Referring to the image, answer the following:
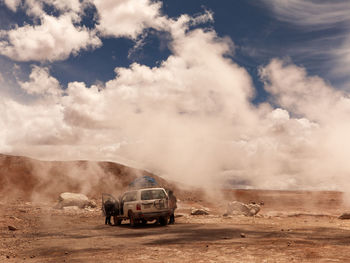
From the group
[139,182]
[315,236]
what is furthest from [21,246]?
[139,182]

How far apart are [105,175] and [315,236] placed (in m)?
68.0

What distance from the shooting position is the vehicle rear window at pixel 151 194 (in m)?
17.2

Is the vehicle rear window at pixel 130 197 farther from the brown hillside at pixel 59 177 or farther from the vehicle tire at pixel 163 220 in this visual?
the brown hillside at pixel 59 177

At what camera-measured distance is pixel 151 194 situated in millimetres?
17328

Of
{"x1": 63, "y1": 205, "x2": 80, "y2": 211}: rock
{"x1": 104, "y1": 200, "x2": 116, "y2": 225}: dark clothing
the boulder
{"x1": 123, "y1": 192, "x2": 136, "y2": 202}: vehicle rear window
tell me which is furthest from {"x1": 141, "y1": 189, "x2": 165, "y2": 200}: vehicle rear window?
{"x1": 63, "y1": 205, "x2": 80, "y2": 211}: rock

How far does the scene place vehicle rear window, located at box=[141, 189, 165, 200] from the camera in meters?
17.2

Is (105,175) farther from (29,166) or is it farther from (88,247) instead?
(88,247)

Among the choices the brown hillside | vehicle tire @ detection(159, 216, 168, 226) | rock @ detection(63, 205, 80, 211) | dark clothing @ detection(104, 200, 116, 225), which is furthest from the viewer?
the brown hillside

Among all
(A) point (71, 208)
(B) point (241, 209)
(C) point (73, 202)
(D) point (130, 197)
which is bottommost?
(B) point (241, 209)

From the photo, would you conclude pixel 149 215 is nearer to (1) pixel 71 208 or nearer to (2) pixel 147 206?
(2) pixel 147 206

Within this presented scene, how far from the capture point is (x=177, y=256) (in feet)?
28.4

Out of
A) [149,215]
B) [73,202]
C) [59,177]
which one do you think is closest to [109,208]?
[149,215]

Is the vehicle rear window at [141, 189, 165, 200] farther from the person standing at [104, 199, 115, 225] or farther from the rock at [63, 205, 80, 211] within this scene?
the rock at [63, 205, 80, 211]

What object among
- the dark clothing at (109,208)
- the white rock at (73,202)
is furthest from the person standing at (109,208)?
the white rock at (73,202)
